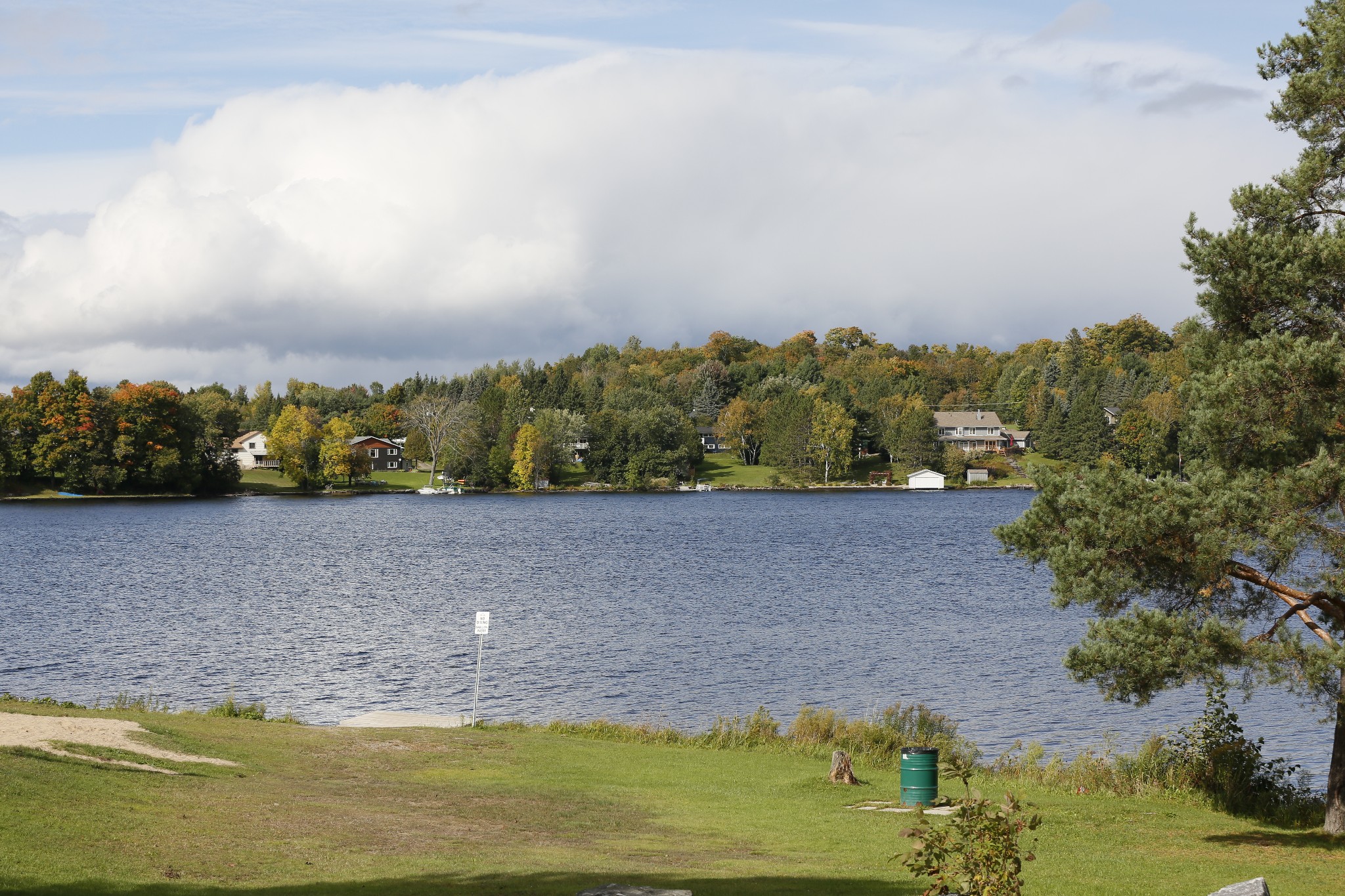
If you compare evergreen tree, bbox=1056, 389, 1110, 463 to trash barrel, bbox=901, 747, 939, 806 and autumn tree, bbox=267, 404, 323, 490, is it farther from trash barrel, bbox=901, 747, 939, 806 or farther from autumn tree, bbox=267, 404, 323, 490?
trash barrel, bbox=901, 747, 939, 806

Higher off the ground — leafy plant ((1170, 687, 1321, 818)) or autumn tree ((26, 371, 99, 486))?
autumn tree ((26, 371, 99, 486))

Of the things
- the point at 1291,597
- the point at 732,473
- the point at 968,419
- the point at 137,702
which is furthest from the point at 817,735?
the point at 968,419

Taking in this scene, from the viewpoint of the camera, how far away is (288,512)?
123312mm

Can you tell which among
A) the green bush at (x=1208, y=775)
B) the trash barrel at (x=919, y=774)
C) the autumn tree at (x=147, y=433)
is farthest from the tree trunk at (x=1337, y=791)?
the autumn tree at (x=147, y=433)

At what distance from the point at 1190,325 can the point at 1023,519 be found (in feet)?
14.3

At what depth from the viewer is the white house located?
161 meters

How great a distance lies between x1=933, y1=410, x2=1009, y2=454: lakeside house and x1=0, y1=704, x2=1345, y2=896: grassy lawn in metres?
165

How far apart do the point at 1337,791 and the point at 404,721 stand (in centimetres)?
1915

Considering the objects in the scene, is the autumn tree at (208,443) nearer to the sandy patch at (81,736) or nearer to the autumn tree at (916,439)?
the autumn tree at (916,439)

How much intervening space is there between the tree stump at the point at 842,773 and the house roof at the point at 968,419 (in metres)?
167

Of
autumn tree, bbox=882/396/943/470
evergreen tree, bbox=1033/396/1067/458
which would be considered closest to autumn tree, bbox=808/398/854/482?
autumn tree, bbox=882/396/943/470

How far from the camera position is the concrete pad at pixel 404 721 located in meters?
26.2

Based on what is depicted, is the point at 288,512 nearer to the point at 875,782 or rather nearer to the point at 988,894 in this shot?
the point at 875,782

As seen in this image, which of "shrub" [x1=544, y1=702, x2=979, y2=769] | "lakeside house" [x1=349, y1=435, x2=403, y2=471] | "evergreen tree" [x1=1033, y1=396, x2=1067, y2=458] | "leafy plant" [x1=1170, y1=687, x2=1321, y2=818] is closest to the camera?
"leafy plant" [x1=1170, y1=687, x2=1321, y2=818]
